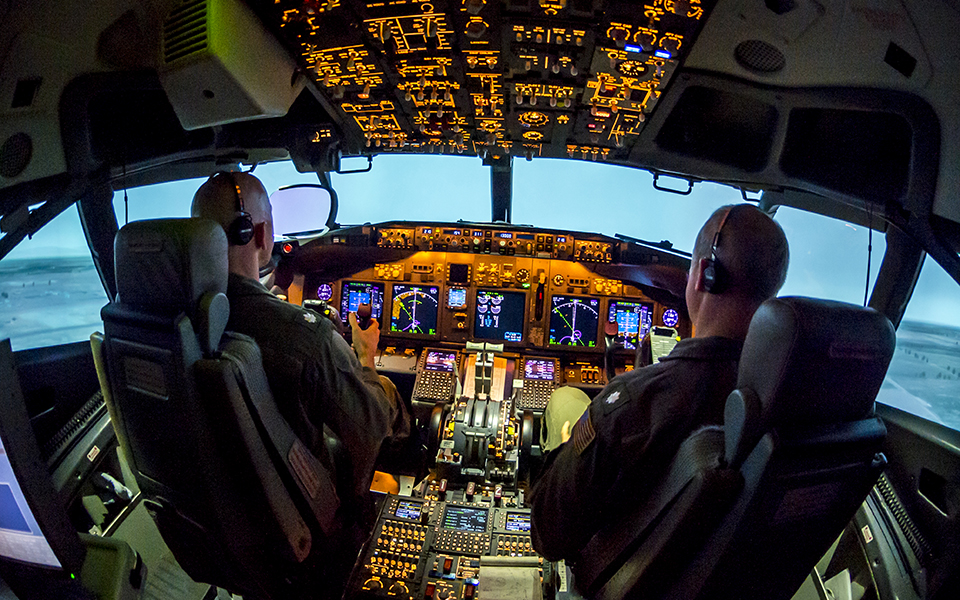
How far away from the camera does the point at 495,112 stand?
261 centimetres

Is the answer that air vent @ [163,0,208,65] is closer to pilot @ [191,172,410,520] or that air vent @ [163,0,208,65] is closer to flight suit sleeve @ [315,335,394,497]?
pilot @ [191,172,410,520]

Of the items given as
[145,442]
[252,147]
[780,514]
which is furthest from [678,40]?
[252,147]

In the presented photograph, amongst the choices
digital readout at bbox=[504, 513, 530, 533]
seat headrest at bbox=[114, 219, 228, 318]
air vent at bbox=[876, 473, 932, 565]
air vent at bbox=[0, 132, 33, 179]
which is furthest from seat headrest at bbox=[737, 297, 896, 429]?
air vent at bbox=[0, 132, 33, 179]

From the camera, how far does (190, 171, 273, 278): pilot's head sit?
63.0 inches

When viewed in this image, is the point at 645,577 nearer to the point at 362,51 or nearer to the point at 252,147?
the point at 362,51

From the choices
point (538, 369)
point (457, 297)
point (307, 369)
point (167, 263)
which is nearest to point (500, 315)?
point (457, 297)

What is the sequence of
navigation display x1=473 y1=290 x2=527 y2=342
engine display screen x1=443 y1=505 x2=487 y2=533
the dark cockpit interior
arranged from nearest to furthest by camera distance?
→ the dark cockpit interior < engine display screen x1=443 y1=505 x2=487 y2=533 < navigation display x1=473 y1=290 x2=527 y2=342

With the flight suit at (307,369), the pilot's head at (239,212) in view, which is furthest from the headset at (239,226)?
the flight suit at (307,369)

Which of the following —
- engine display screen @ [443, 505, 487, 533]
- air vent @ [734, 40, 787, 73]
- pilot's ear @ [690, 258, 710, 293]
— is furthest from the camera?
engine display screen @ [443, 505, 487, 533]

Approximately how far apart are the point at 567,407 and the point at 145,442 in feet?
5.38

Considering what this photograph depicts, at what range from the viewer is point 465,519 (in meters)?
2.04

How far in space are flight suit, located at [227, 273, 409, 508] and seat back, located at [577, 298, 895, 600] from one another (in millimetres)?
969

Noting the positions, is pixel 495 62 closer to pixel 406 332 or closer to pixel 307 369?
pixel 307 369

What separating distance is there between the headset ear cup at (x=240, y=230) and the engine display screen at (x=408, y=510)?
1211mm
